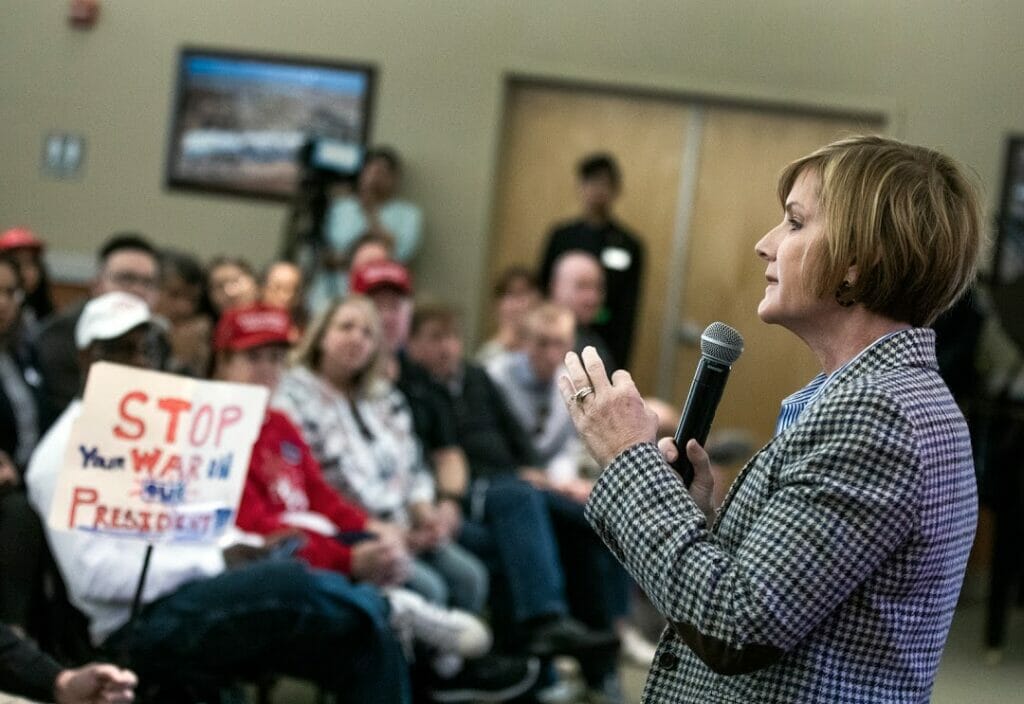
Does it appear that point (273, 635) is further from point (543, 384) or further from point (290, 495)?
point (543, 384)

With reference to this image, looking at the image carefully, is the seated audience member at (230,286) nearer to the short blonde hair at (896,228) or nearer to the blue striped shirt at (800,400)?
the blue striped shirt at (800,400)

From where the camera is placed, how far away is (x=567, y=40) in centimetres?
743

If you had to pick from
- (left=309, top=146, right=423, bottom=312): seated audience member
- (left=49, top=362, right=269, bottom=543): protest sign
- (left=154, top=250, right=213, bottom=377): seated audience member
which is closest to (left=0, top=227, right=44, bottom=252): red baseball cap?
(left=154, top=250, right=213, bottom=377): seated audience member

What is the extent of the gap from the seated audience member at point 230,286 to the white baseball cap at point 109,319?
2312mm

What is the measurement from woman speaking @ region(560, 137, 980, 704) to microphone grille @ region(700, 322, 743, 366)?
0.12m

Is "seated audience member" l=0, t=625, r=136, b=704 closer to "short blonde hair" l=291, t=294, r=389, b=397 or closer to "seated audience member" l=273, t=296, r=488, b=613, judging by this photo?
"seated audience member" l=273, t=296, r=488, b=613

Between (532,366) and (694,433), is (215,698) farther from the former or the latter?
(532,366)

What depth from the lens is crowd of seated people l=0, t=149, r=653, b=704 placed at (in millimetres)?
2900

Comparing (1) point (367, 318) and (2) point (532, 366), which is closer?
(1) point (367, 318)

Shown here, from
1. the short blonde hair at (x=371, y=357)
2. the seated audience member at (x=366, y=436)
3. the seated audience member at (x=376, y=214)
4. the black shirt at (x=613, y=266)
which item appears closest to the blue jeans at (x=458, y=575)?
the seated audience member at (x=366, y=436)

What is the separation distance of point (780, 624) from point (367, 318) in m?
2.96

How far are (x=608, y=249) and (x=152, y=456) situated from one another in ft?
15.5

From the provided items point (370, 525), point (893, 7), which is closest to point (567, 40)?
point (893, 7)

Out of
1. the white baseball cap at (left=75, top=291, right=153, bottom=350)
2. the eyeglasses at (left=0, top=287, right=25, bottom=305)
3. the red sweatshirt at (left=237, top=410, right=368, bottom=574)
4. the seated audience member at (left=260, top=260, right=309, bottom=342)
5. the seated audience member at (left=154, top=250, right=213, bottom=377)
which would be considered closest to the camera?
the white baseball cap at (left=75, top=291, right=153, bottom=350)
